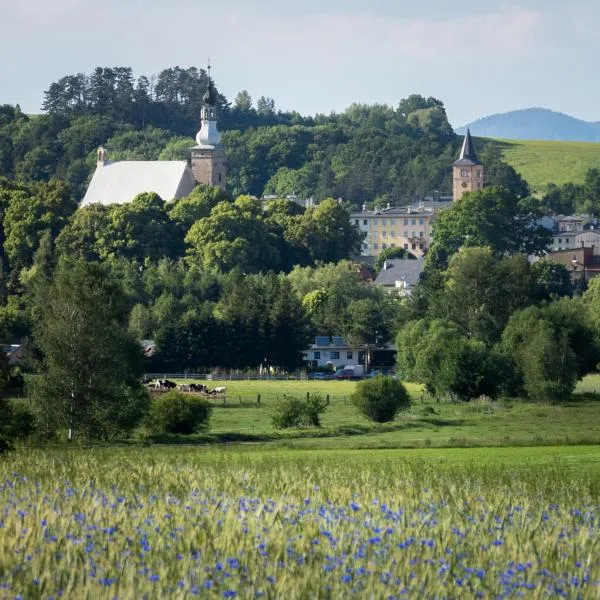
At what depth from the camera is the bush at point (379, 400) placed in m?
57.0

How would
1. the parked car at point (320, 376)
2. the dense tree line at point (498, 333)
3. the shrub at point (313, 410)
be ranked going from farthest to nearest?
the parked car at point (320, 376), the dense tree line at point (498, 333), the shrub at point (313, 410)

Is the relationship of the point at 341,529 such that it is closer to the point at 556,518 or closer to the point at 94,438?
the point at 556,518

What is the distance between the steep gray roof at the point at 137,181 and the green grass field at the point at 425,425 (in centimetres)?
9208

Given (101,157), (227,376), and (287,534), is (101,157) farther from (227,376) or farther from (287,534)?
(287,534)

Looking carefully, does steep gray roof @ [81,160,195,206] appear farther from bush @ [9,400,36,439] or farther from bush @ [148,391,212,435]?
bush @ [9,400,36,439]

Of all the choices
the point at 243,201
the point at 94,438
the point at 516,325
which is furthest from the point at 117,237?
the point at 94,438

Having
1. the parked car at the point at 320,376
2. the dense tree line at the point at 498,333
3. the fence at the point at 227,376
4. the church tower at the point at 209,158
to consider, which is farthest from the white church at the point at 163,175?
the fence at the point at 227,376

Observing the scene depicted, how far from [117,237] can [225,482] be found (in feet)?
356

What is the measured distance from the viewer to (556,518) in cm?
2155

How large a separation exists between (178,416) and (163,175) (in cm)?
11896

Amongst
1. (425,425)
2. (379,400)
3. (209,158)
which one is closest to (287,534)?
(425,425)

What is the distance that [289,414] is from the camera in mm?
53000

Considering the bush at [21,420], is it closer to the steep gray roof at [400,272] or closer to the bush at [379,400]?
the bush at [379,400]

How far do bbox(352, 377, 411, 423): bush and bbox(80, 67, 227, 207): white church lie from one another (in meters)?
104
